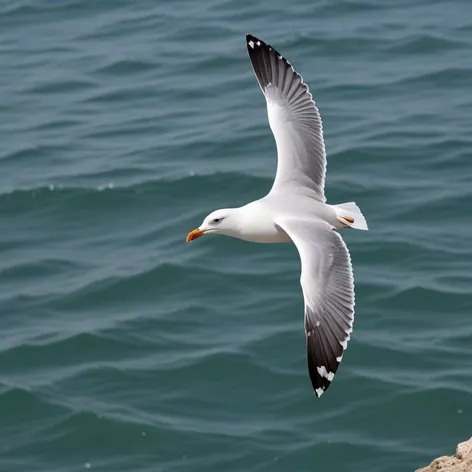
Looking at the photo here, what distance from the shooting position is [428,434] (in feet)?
46.9

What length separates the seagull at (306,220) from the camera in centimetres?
943

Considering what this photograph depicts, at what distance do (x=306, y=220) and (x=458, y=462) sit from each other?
2.72 meters

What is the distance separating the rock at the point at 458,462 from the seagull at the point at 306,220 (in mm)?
1157

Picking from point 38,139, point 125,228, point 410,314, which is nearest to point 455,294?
point 410,314

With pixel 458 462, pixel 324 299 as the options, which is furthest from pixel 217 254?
pixel 458 462

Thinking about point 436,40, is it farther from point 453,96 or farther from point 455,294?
point 455,294

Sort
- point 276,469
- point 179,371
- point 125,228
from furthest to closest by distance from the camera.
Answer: point 125,228 → point 179,371 → point 276,469

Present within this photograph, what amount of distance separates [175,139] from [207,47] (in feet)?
11.5

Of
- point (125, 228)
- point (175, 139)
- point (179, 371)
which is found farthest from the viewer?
point (175, 139)

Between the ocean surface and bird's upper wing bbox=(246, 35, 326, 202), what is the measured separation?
3.76 m

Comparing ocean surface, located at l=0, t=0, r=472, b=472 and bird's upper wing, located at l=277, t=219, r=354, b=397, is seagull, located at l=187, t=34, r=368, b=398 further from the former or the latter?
ocean surface, located at l=0, t=0, r=472, b=472

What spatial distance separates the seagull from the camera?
9430 mm

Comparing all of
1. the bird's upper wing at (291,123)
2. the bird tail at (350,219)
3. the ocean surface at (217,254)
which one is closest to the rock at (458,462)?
the bird tail at (350,219)

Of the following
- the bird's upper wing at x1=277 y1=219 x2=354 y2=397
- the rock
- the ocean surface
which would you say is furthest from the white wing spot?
the ocean surface
